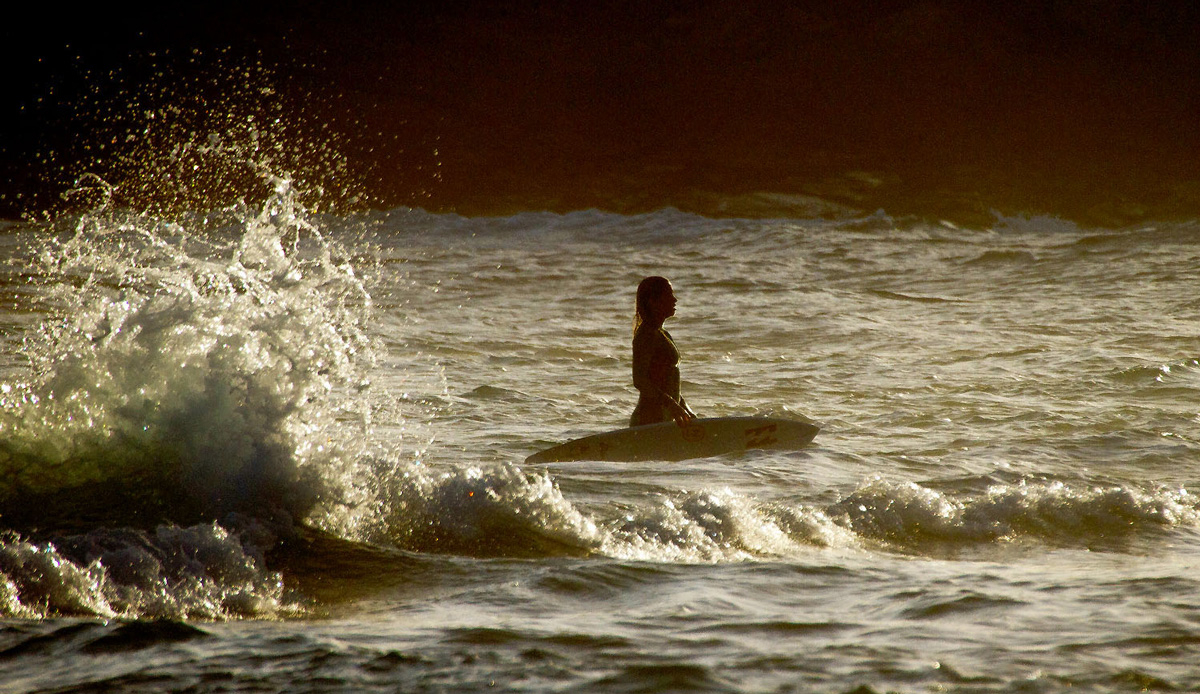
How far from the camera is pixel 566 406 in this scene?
31.9 ft

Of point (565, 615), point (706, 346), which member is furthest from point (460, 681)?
point (706, 346)

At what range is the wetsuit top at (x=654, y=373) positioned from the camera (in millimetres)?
7125

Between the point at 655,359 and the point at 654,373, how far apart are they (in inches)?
4.5

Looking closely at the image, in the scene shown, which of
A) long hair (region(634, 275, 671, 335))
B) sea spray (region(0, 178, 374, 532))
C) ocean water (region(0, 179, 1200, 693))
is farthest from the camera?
long hair (region(634, 275, 671, 335))

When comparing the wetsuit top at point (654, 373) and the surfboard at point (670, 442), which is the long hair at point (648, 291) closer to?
the wetsuit top at point (654, 373)

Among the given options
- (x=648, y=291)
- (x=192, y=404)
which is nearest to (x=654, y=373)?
(x=648, y=291)

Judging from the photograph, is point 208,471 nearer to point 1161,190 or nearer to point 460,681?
point 460,681

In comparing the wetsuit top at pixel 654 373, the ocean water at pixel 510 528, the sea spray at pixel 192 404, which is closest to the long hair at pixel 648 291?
the wetsuit top at pixel 654 373

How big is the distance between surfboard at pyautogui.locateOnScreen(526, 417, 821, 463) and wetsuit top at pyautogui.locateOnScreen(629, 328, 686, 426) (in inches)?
8.1

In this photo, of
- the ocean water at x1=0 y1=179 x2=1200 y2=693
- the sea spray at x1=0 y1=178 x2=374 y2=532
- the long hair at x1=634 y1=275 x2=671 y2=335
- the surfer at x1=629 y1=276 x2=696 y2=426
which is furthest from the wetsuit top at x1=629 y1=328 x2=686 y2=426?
the sea spray at x1=0 y1=178 x2=374 y2=532

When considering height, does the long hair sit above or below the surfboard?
above

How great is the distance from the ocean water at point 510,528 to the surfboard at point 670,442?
18cm

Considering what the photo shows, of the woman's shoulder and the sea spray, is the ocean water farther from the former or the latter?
the woman's shoulder

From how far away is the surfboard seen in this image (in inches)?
279
